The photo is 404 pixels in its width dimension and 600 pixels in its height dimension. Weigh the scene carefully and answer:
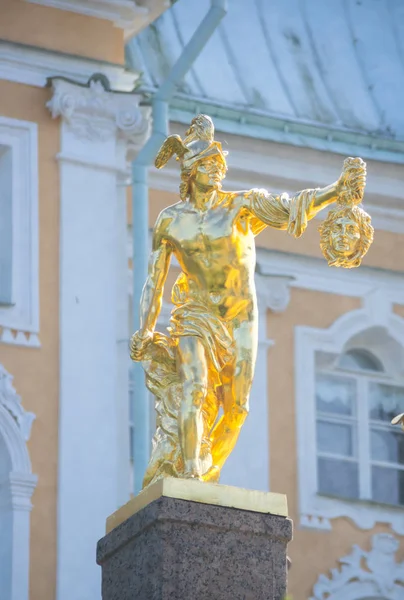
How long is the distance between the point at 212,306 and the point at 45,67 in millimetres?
7689

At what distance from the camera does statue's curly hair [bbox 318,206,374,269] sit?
11.8 metres

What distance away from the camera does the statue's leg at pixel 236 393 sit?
38.7 ft

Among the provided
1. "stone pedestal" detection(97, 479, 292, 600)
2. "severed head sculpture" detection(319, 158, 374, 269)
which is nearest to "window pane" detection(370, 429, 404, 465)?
"severed head sculpture" detection(319, 158, 374, 269)

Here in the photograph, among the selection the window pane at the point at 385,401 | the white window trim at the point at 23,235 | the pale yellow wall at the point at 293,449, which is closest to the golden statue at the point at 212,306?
the white window trim at the point at 23,235

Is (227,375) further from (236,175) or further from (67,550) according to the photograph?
(236,175)

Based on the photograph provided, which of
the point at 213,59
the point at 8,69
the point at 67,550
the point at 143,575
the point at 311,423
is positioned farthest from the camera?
the point at 213,59

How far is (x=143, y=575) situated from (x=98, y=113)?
8.50 meters

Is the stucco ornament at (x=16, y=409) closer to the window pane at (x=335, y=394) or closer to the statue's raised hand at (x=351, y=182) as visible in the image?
the window pane at (x=335, y=394)

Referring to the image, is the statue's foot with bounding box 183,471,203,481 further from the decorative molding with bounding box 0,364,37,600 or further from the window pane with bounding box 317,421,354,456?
the window pane with bounding box 317,421,354,456

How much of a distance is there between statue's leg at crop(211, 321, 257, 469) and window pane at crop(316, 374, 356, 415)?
903 centimetres

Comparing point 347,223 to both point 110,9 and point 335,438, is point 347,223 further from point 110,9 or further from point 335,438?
point 335,438

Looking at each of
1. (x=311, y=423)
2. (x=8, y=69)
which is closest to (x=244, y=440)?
(x=311, y=423)

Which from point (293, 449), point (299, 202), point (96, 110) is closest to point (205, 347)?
point (299, 202)

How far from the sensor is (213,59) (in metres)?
22.1
